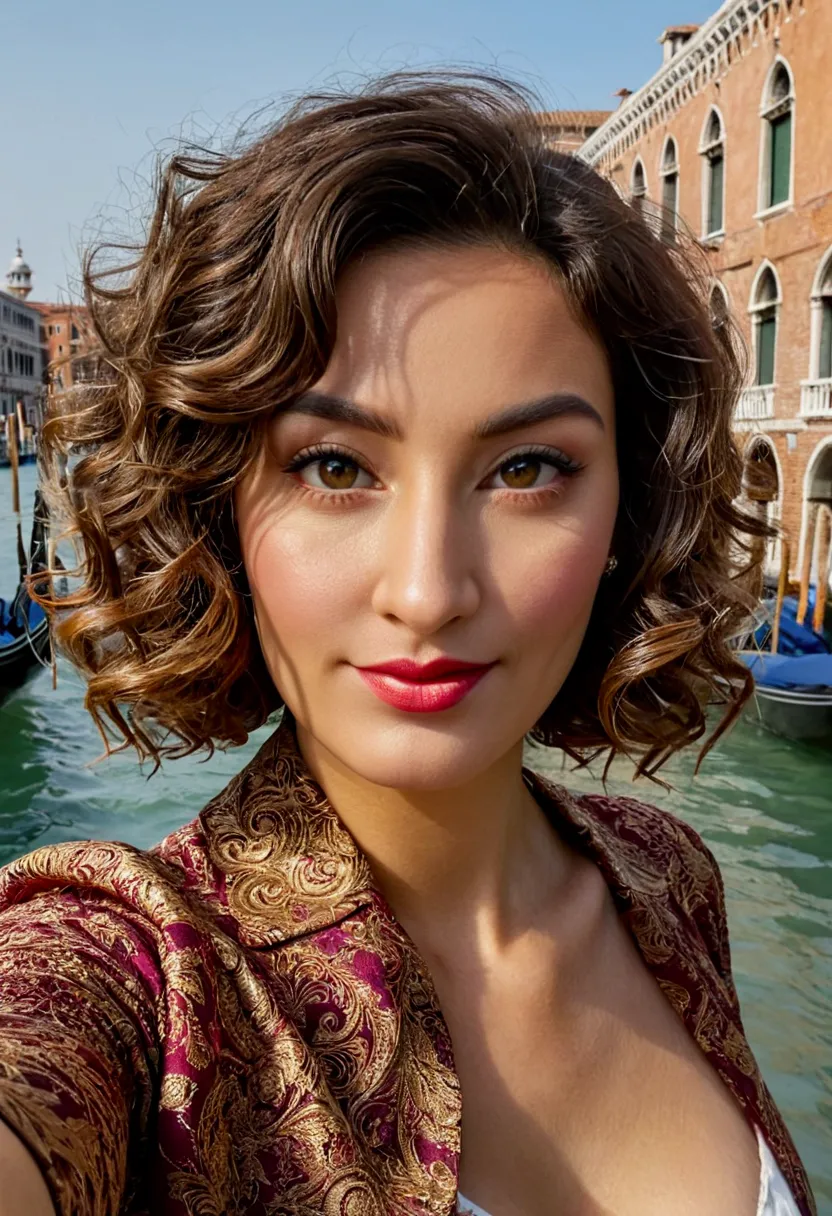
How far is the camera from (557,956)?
87 centimetres

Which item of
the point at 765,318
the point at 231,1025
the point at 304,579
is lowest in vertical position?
the point at 231,1025

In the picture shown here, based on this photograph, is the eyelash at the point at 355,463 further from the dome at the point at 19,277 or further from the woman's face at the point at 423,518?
the dome at the point at 19,277

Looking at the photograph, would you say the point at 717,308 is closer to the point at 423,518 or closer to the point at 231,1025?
the point at 423,518

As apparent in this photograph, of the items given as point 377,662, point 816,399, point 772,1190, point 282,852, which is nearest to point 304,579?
point 377,662

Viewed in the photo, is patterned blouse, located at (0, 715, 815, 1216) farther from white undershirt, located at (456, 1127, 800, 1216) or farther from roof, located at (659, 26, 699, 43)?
roof, located at (659, 26, 699, 43)

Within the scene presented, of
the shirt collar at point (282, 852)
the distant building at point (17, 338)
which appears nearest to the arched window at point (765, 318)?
the shirt collar at point (282, 852)

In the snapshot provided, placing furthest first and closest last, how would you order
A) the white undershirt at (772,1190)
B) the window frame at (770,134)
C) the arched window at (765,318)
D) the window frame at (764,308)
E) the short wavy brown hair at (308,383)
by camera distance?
1. the arched window at (765,318)
2. the window frame at (764,308)
3. the window frame at (770,134)
4. the white undershirt at (772,1190)
5. the short wavy brown hair at (308,383)

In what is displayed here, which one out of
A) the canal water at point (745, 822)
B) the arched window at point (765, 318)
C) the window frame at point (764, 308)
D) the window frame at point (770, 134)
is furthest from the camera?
the arched window at point (765, 318)

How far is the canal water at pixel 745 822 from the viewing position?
3873 millimetres

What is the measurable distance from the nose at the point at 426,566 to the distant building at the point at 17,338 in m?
48.8

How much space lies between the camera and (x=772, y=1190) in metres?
0.84

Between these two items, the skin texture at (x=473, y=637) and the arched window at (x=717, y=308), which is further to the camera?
the arched window at (x=717, y=308)

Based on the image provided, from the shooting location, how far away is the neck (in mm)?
795

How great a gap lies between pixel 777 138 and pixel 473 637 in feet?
34.1
